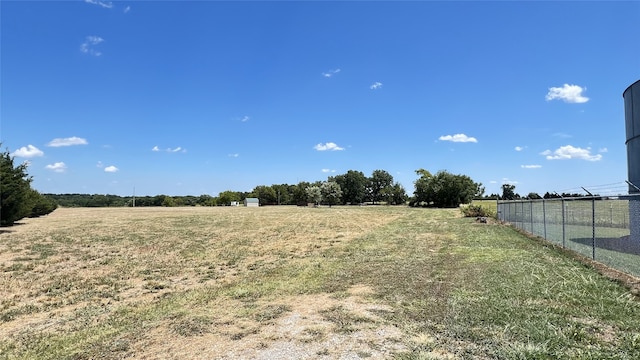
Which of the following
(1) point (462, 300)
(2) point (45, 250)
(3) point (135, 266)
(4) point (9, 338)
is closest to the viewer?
(4) point (9, 338)

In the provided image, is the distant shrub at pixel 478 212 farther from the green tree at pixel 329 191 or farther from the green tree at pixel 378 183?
the green tree at pixel 378 183

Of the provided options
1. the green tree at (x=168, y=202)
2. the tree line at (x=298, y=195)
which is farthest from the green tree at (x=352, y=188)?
the green tree at (x=168, y=202)

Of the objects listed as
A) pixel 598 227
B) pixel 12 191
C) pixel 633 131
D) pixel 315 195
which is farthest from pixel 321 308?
pixel 315 195

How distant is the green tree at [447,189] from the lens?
70.9 metres

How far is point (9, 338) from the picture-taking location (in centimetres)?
527

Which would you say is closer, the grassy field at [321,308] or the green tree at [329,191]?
the grassy field at [321,308]

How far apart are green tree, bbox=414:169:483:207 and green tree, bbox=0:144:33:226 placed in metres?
63.0

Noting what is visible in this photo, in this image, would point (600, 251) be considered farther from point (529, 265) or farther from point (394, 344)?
point (394, 344)

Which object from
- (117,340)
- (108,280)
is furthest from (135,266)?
(117,340)

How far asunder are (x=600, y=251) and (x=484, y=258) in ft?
9.47

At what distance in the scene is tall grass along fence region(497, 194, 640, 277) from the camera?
922 centimetres

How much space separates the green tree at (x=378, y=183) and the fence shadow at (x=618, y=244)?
99351mm

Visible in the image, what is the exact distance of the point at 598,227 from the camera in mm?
11867

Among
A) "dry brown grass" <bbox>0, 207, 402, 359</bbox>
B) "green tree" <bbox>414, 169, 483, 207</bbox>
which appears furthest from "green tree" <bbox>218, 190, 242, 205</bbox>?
"dry brown grass" <bbox>0, 207, 402, 359</bbox>
